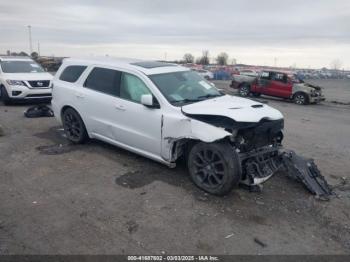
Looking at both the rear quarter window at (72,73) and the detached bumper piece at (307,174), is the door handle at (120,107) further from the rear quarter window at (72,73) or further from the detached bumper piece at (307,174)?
the detached bumper piece at (307,174)

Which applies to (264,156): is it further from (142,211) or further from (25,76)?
(25,76)

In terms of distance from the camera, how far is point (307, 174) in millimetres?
5195

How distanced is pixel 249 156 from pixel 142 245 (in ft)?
6.92

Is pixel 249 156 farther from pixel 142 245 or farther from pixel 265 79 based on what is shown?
pixel 265 79

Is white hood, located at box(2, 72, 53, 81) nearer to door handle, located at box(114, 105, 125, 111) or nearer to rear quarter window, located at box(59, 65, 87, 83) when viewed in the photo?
rear quarter window, located at box(59, 65, 87, 83)

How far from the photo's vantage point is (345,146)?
8.26 meters

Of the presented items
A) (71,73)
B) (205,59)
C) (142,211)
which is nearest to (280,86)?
(71,73)

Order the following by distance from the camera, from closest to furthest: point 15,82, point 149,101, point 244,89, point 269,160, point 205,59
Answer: point 149,101 → point 269,160 → point 15,82 → point 244,89 → point 205,59

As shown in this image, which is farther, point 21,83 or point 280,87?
point 280,87

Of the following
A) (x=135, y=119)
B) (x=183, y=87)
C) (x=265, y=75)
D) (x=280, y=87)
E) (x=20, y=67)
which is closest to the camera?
(x=135, y=119)

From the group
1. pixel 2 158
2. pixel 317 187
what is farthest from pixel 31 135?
pixel 317 187

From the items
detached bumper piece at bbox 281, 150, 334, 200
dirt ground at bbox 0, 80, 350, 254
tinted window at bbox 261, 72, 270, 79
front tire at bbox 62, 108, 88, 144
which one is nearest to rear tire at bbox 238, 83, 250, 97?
tinted window at bbox 261, 72, 270, 79

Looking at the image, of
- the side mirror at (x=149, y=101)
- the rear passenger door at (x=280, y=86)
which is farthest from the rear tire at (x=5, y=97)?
the rear passenger door at (x=280, y=86)

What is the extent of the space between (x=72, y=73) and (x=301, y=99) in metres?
14.5
